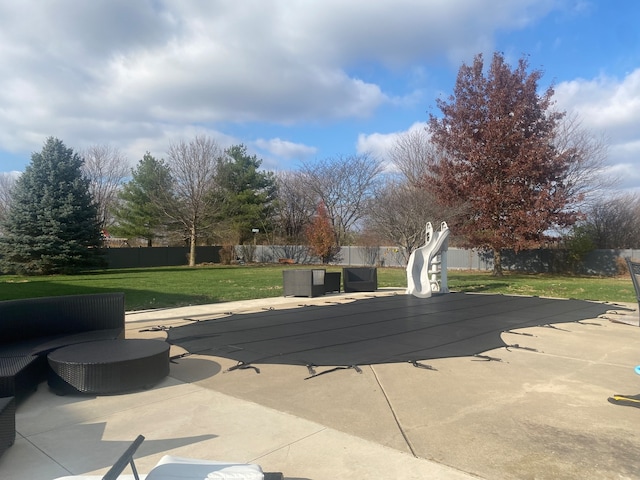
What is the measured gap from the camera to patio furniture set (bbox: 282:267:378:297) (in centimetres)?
1304

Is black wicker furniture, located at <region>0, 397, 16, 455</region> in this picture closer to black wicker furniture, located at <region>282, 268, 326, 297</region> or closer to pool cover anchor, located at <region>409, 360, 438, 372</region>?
pool cover anchor, located at <region>409, 360, 438, 372</region>

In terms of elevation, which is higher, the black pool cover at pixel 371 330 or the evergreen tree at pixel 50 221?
the evergreen tree at pixel 50 221

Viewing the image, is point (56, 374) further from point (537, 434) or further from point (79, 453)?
point (537, 434)

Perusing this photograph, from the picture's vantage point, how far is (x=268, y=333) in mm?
7539

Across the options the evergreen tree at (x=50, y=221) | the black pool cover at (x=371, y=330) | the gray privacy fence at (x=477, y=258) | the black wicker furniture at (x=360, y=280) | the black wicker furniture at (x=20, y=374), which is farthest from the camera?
the gray privacy fence at (x=477, y=258)

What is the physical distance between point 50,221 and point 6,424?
24.8m

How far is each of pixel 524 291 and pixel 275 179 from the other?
2955 centimetres

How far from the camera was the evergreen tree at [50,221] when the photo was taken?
24.4m

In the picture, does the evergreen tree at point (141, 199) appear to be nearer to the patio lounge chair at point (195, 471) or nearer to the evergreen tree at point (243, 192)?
the evergreen tree at point (243, 192)

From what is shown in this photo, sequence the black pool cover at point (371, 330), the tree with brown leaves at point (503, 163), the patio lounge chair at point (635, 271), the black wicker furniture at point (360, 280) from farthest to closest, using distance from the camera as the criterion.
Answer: the tree with brown leaves at point (503, 163) < the black wicker furniture at point (360, 280) < the black pool cover at point (371, 330) < the patio lounge chair at point (635, 271)

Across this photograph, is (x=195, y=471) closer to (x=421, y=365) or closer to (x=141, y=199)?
(x=421, y=365)

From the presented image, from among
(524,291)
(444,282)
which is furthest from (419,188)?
(444,282)

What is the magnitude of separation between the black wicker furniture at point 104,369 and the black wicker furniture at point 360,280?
9734 millimetres

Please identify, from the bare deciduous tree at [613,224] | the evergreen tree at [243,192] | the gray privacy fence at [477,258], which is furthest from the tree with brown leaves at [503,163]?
the evergreen tree at [243,192]
